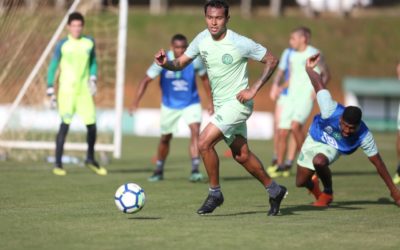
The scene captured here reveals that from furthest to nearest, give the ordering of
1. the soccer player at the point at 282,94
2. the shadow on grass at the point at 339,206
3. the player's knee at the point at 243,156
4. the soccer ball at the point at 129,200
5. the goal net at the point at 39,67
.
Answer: the goal net at the point at 39,67 < the soccer player at the point at 282,94 < the shadow on grass at the point at 339,206 < the player's knee at the point at 243,156 < the soccer ball at the point at 129,200

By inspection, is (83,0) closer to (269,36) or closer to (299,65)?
(299,65)

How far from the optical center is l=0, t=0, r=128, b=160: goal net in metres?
18.5

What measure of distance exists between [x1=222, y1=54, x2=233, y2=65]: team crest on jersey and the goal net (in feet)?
24.2

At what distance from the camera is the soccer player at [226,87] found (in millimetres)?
10438

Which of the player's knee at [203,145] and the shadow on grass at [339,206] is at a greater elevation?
the player's knee at [203,145]

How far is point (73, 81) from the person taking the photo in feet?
51.0

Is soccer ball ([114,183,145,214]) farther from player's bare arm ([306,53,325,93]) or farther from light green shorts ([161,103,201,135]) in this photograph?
light green shorts ([161,103,201,135])

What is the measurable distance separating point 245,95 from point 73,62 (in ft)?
19.2

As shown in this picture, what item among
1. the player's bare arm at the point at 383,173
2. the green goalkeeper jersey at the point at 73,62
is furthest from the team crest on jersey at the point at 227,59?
the green goalkeeper jersey at the point at 73,62

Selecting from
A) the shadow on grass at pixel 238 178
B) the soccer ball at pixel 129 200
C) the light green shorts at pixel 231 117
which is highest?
the light green shorts at pixel 231 117

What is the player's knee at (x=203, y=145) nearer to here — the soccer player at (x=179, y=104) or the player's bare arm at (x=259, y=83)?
the player's bare arm at (x=259, y=83)

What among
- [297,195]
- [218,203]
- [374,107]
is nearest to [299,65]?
[297,195]

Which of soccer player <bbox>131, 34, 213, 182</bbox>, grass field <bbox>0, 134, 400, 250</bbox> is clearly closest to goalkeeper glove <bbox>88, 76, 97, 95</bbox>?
soccer player <bbox>131, 34, 213, 182</bbox>

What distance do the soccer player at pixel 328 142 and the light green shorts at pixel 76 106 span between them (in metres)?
4.85
